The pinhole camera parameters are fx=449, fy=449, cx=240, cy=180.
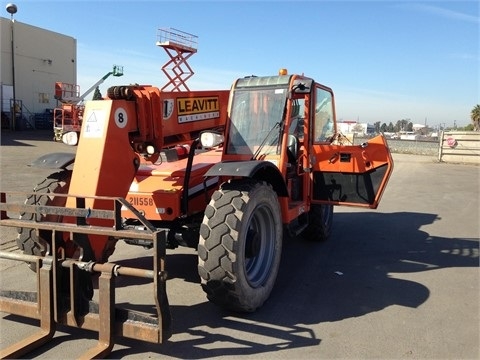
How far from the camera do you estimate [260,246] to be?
15.6 feet

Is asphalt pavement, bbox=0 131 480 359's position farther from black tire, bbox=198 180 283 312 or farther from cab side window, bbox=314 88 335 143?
cab side window, bbox=314 88 335 143

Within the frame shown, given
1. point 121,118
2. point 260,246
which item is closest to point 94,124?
point 121,118

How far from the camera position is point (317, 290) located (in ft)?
16.6

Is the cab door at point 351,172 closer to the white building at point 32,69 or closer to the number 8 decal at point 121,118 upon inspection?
the number 8 decal at point 121,118

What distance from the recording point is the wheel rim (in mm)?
4449

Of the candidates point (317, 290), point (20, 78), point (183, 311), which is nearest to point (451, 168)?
point (317, 290)

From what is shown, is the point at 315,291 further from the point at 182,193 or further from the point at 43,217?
the point at 43,217

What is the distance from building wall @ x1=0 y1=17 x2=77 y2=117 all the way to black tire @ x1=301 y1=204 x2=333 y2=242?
105 feet

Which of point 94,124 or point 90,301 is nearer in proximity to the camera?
point 90,301

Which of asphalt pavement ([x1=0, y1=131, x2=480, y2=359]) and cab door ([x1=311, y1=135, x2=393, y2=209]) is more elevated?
cab door ([x1=311, y1=135, x2=393, y2=209])

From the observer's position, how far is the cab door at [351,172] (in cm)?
598

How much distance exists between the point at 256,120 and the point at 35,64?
1416 inches

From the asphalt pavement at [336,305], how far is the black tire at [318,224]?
0.14 meters

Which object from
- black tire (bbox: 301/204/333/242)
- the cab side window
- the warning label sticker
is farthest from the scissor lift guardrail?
black tire (bbox: 301/204/333/242)
